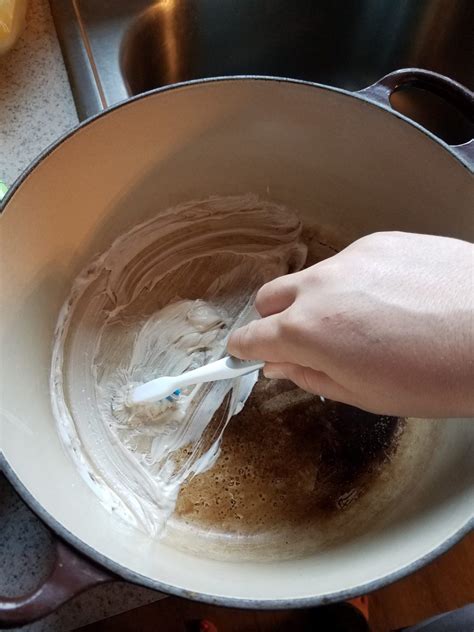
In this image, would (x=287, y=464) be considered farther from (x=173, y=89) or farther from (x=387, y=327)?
(x=173, y=89)

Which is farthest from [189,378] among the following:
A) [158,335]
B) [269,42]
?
Result: [269,42]

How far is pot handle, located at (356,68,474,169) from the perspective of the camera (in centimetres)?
62

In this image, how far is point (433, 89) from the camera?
2.09ft

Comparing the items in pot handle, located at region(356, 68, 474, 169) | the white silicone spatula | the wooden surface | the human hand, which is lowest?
the wooden surface

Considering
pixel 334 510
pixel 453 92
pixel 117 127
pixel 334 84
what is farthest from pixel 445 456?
pixel 334 84

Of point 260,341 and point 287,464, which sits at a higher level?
point 260,341

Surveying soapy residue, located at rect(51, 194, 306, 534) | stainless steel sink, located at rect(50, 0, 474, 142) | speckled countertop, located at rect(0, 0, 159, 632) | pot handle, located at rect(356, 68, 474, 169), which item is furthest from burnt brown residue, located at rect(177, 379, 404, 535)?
stainless steel sink, located at rect(50, 0, 474, 142)

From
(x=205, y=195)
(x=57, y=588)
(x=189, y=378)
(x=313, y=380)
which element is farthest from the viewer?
(x=205, y=195)

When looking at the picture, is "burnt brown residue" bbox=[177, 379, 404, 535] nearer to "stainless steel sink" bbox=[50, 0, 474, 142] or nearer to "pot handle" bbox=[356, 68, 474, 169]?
"pot handle" bbox=[356, 68, 474, 169]

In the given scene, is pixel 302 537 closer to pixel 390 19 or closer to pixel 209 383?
pixel 209 383

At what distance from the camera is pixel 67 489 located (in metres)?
0.57

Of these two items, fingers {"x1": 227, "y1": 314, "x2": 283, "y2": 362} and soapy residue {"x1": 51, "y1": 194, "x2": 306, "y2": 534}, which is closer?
fingers {"x1": 227, "y1": 314, "x2": 283, "y2": 362}

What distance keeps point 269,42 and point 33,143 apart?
0.38 metres

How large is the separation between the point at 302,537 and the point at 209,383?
0.67 ft
